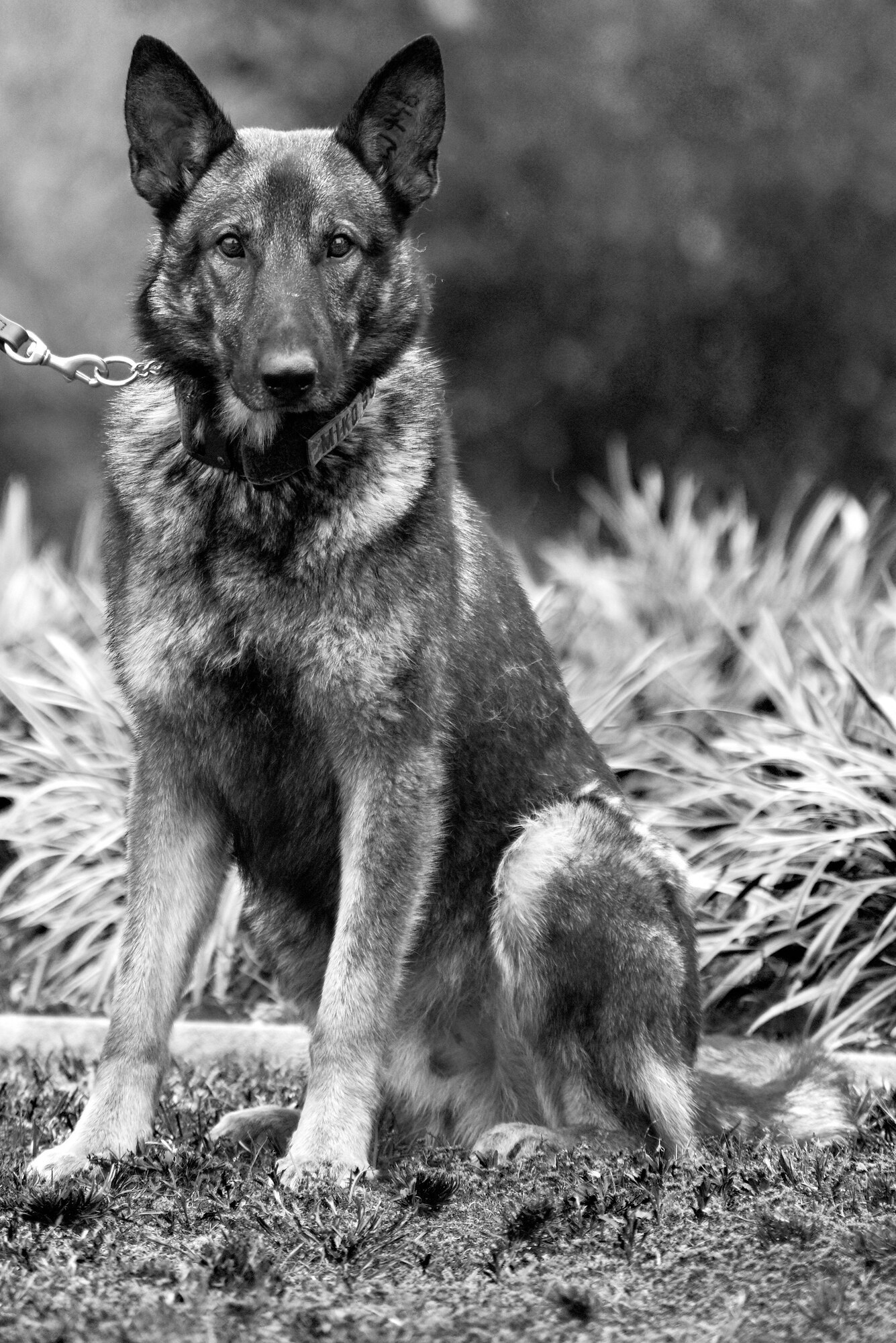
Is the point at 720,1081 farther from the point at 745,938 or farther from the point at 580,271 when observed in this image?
the point at 580,271

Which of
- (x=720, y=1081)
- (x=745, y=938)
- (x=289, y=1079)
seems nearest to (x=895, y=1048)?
(x=745, y=938)

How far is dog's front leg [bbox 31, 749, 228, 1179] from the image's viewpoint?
11.5 feet

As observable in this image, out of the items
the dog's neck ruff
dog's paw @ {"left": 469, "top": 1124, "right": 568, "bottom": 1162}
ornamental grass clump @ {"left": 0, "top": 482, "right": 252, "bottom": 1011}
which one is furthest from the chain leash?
dog's paw @ {"left": 469, "top": 1124, "right": 568, "bottom": 1162}

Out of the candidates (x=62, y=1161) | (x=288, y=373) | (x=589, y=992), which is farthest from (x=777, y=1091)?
(x=288, y=373)

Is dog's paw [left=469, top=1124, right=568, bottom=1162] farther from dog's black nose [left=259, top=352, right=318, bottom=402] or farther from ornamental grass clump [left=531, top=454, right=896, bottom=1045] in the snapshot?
dog's black nose [left=259, top=352, right=318, bottom=402]

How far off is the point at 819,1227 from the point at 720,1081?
1140 millimetres

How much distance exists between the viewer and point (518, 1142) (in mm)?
3488

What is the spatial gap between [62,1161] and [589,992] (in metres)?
1.23

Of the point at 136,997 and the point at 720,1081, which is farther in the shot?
the point at 720,1081

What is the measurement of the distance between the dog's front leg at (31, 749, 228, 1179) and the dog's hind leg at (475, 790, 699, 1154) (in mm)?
718

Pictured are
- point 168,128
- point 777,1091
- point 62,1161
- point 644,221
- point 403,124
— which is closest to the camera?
point 62,1161

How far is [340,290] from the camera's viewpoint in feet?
11.4

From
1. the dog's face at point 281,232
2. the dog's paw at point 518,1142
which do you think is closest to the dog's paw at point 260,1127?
the dog's paw at point 518,1142

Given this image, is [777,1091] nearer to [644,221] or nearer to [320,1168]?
[320,1168]
